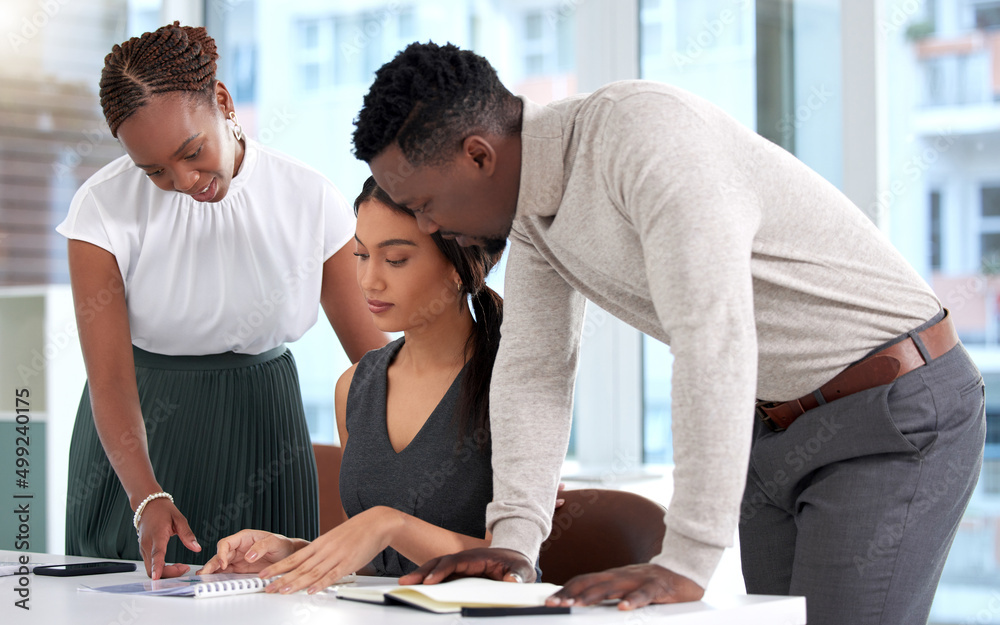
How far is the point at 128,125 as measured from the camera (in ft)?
4.61

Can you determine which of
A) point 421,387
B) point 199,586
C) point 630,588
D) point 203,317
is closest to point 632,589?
point 630,588

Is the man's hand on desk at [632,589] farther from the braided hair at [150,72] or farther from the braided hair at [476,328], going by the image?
the braided hair at [150,72]

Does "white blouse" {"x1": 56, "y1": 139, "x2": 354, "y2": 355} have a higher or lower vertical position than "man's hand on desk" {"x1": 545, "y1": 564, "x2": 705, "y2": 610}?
higher

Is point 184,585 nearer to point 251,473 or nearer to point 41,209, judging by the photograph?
point 251,473

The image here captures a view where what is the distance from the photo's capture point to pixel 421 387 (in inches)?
61.4

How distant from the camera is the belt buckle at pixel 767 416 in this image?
45.5 inches

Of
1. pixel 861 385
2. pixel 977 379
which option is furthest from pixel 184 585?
pixel 977 379

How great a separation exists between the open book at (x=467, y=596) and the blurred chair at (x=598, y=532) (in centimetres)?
43

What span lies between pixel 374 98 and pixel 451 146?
114 millimetres

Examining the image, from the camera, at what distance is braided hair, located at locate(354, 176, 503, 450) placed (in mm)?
1465

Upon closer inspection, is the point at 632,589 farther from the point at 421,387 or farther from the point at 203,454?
the point at 203,454

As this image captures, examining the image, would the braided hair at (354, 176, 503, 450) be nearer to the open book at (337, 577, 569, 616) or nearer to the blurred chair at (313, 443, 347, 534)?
the open book at (337, 577, 569, 616)

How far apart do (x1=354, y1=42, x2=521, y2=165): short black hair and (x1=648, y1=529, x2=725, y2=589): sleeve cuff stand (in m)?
0.48

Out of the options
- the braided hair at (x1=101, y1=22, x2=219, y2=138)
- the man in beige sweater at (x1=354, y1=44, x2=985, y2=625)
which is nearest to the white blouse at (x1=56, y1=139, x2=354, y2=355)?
the braided hair at (x1=101, y1=22, x2=219, y2=138)
